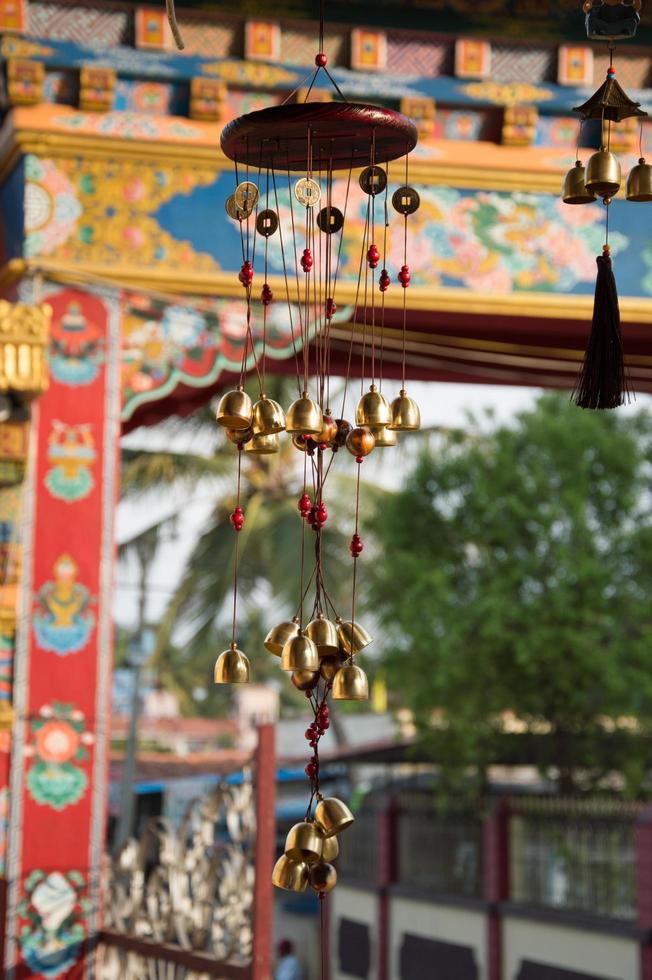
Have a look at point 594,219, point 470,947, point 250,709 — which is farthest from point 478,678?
point 250,709

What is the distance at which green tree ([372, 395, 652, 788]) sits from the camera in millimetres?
10273

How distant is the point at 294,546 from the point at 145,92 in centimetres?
865

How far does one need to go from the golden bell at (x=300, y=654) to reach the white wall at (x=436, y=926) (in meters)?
7.56

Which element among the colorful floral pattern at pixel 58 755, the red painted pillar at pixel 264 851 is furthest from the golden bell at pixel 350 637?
the colorful floral pattern at pixel 58 755

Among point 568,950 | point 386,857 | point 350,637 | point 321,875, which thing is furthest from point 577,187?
point 386,857

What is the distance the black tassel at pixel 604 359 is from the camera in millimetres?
2855

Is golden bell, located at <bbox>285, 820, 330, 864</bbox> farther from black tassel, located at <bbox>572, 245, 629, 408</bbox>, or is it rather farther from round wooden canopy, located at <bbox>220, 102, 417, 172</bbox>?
round wooden canopy, located at <bbox>220, 102, 417, 172</bbox>

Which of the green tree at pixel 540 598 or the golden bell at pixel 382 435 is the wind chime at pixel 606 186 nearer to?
the golden bell at pixel 382 435

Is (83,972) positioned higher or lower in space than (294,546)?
lower

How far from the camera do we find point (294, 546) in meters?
12.6

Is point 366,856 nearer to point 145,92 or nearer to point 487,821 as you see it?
point 487,821

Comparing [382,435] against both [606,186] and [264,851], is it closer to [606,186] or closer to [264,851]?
[606,186]

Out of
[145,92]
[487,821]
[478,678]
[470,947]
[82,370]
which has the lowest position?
[470,947]

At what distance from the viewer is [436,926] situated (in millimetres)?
10266
